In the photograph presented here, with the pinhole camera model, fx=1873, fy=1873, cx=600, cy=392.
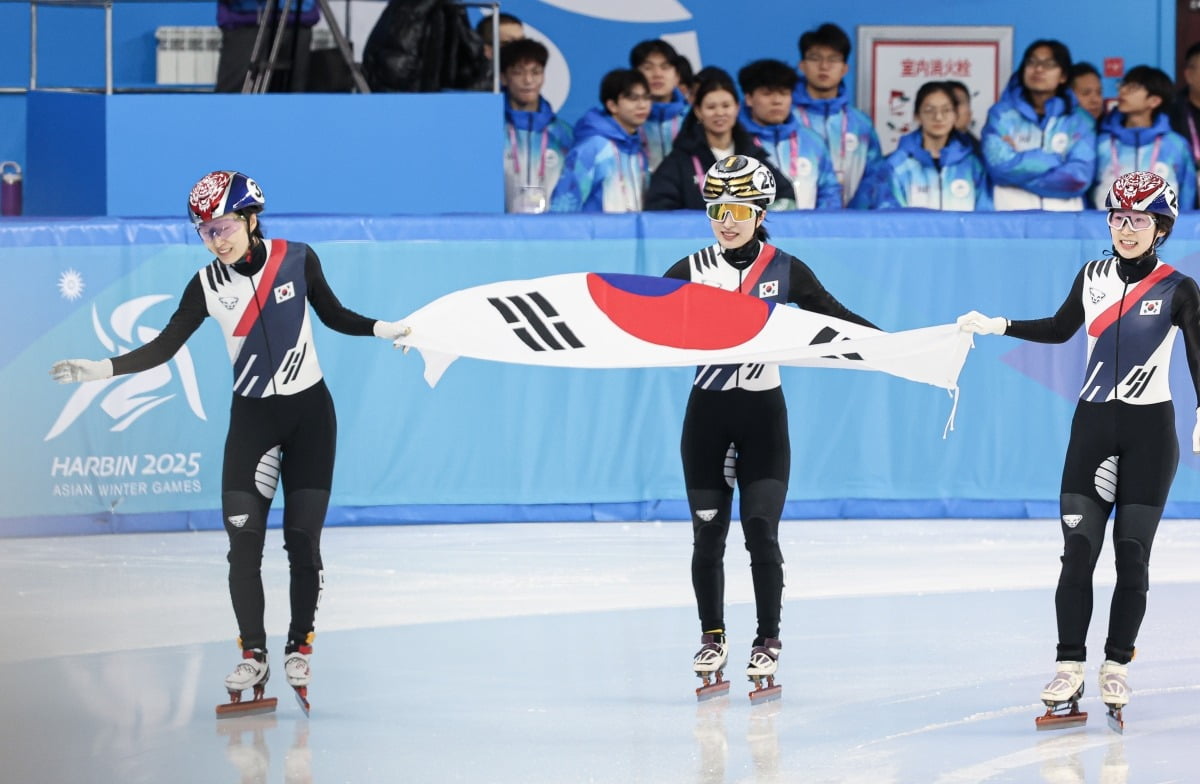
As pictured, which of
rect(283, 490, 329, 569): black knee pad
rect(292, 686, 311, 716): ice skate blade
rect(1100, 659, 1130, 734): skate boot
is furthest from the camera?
rect(283, 490, 329, 569): black knee pad

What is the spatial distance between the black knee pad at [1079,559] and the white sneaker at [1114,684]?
281mm

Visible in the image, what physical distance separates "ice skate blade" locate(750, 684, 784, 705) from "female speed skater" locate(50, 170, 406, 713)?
58.4 inches

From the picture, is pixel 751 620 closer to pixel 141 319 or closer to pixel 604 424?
pixel 604 424

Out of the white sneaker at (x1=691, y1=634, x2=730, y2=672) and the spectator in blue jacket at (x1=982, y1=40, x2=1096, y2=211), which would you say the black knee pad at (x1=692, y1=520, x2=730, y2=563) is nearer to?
the white sneaker at (x1=691, y1=634, x2=730, y2=672)

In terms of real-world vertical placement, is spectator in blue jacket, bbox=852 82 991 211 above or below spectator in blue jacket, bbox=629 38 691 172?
below

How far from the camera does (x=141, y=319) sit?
9.62 metres

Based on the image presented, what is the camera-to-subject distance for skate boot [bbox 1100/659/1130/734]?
19.2ft

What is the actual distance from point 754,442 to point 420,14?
5.18 m

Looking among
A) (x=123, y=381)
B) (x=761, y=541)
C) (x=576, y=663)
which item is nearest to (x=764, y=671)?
(x=761, y=541)

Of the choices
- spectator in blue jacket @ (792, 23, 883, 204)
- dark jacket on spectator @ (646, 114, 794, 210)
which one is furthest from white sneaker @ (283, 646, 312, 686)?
spectator in blue jacket @ (792, 23, 883, 204)

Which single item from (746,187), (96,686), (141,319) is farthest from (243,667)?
(141,319)

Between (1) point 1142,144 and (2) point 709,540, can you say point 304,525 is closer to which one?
(2) point 709,540

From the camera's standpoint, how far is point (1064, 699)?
5.88m

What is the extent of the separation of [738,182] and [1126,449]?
1535 mm
